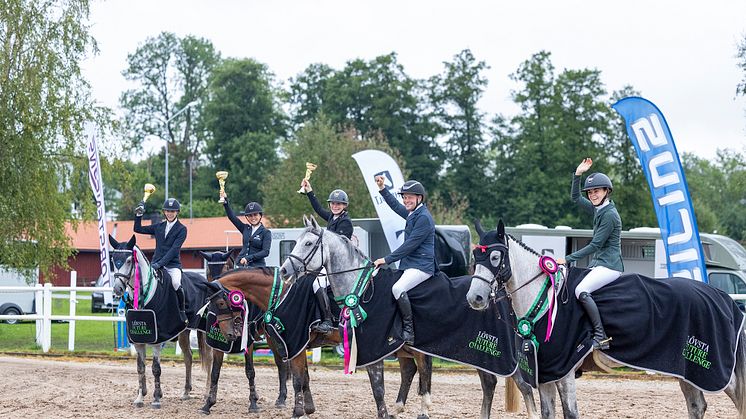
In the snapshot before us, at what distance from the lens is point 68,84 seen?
22.0 meters

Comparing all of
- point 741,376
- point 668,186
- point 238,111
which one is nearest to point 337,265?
point 741,376

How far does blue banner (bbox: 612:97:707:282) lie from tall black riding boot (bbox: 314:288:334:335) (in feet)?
19.3

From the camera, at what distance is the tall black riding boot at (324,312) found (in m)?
9.94

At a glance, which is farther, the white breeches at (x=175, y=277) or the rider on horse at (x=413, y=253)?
the white breeches at (x=175, y=277)

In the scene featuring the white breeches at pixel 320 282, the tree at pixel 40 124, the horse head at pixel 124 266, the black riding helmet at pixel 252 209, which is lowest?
the white breeches at pixel 320 282

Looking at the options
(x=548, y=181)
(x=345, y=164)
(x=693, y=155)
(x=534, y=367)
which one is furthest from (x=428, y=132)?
(x=693, y=155)

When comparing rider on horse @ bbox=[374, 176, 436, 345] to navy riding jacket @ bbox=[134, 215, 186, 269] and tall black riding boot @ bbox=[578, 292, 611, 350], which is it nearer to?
tall black riding boot @ bbox=[578, 292, 611, 350]

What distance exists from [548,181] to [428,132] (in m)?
8.22

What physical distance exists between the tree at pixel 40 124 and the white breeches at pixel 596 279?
650 inches

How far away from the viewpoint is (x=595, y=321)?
7.95 metres

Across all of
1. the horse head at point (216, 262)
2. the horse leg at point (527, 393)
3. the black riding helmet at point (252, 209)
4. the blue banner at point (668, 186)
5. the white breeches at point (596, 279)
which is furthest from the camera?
the blue banner at point (668, 186)

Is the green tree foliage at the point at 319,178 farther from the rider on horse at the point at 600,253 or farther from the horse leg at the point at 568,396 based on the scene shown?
the horse leg at the point at 568,396

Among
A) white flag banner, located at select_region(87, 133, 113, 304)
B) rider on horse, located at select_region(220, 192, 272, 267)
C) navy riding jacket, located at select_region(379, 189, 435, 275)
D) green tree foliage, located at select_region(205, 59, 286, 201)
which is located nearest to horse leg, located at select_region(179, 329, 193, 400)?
rider on horse, located at select_region(220, 192, 272, 267)

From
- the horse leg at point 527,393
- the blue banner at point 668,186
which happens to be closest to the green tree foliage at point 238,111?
the blue banner at point 668,186
